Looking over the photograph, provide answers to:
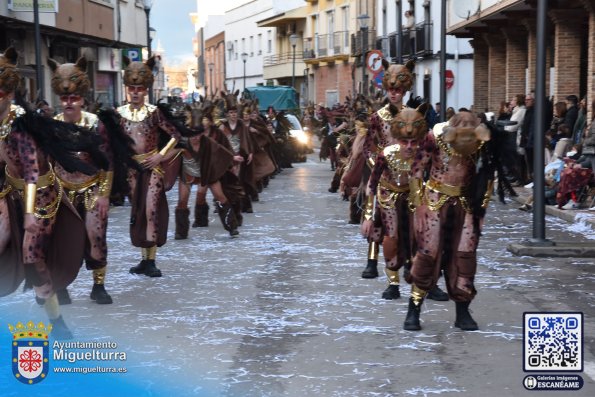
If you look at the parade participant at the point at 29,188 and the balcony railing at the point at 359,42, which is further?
the balcony railing at the point at 359,42

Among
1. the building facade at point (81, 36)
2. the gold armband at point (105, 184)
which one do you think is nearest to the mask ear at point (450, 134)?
the gold armband at point (105, 184)

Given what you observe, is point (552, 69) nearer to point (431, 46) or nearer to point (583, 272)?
point (583, 272)

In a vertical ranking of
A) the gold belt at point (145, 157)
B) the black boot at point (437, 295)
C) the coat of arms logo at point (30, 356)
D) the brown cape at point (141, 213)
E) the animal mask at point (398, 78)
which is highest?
the animal mask at point (398, 78)

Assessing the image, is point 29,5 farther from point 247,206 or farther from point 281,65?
point 281,65

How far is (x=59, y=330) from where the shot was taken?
802cm

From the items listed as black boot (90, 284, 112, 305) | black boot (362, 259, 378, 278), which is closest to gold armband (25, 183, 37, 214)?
black boot (90, 284, 112, 305)

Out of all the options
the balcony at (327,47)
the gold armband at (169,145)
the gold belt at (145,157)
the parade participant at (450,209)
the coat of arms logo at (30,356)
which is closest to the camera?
the coat of arms logo at (30,356)

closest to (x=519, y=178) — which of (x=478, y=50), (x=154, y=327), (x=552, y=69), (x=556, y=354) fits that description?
(x=556, y=354)

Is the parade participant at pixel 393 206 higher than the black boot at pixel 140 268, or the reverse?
the parade participant at pixel 393 206

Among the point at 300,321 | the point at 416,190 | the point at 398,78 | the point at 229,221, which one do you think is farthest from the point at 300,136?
the point at 416,190

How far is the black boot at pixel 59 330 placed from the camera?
26.3 ft

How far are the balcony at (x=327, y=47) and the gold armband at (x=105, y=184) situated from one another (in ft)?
163

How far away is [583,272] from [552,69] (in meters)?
14.1

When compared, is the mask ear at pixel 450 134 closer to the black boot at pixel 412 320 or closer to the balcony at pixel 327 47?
the black boot at pixel 412 320
